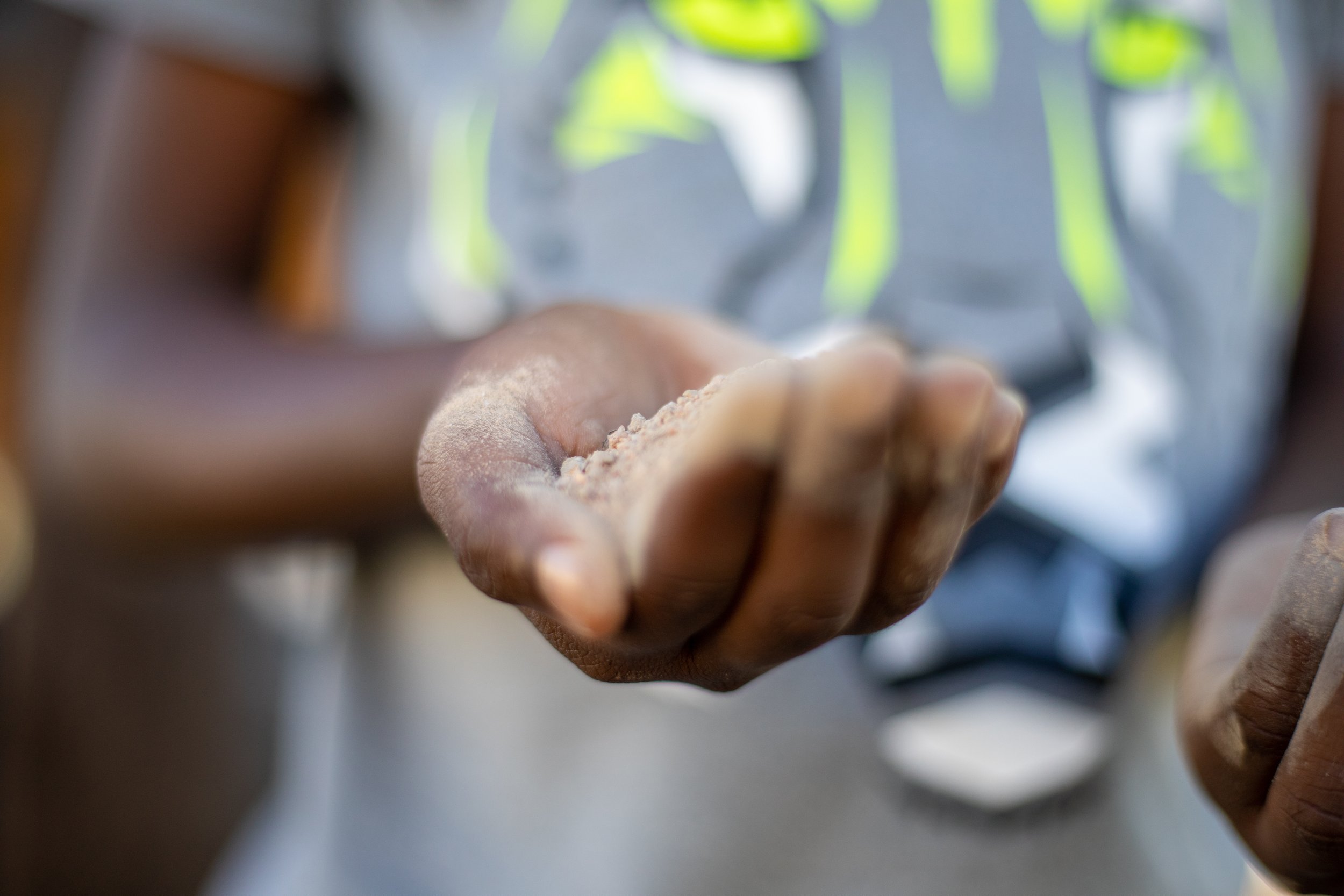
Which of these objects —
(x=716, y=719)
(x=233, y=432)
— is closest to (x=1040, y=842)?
(x=716, y=719)

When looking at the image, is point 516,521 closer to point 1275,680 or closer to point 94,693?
point 1275,680

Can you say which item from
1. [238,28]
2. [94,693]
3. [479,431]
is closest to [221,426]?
[238,28]

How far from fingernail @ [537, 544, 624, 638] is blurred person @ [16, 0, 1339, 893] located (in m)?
0.29

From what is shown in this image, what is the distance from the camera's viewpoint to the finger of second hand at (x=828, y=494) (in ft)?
0.71

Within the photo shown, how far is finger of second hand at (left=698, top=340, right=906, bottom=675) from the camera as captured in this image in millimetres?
215

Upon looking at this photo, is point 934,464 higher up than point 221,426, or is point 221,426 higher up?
point 934,464

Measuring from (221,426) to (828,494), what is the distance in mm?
456

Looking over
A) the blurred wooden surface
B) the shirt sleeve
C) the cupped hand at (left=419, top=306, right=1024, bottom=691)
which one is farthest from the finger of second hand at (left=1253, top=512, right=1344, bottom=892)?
the blurred wooden surface

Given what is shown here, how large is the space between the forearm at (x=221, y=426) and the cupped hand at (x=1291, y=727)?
40cm

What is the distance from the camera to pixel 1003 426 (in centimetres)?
25

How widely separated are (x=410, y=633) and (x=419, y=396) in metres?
0.17

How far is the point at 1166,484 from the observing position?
57 cm

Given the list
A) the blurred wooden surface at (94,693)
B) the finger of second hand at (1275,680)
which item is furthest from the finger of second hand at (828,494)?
the blurred wooden surface at (94,693)

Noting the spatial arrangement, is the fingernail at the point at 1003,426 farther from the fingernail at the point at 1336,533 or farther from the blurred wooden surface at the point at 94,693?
the blurred wooden surface at the point at 94,693
